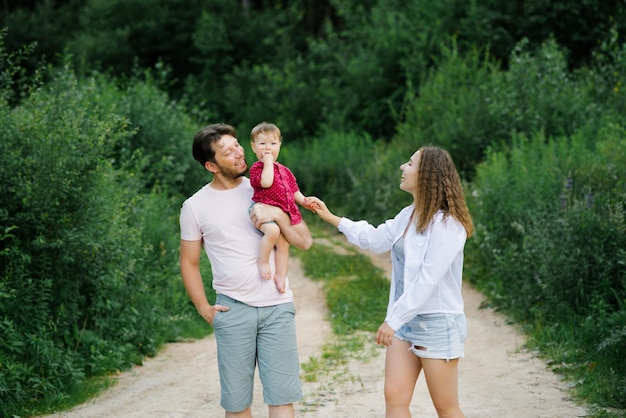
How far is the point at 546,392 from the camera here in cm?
676

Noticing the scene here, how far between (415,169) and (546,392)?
120 inches

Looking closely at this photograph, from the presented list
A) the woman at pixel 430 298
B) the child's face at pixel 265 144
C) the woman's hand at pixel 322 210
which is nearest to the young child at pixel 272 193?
the child's face at pixel 265 144

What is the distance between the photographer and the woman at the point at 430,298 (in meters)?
4.28

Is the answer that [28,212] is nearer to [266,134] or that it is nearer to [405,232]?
[266,134]

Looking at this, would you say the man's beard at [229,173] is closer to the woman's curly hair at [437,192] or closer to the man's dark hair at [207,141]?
the man's dark hair at [207,141]

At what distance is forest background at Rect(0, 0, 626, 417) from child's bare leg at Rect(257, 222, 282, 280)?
9.29ft

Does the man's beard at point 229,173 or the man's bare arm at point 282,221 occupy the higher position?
the man's beard at point 229,173

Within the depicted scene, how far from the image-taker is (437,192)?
439 centimetres

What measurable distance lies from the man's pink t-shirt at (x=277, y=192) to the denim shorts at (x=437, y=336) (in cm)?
89

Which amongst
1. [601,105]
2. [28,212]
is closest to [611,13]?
[601,105]

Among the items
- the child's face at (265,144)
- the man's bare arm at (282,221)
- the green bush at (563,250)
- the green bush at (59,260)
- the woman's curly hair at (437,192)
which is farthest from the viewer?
the green bush at (563,250)

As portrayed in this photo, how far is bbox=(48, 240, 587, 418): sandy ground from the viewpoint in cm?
641

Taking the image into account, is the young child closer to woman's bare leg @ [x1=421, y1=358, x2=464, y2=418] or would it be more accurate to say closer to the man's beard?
the man's beard

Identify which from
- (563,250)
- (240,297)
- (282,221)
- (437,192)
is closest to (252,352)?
(240,297)
